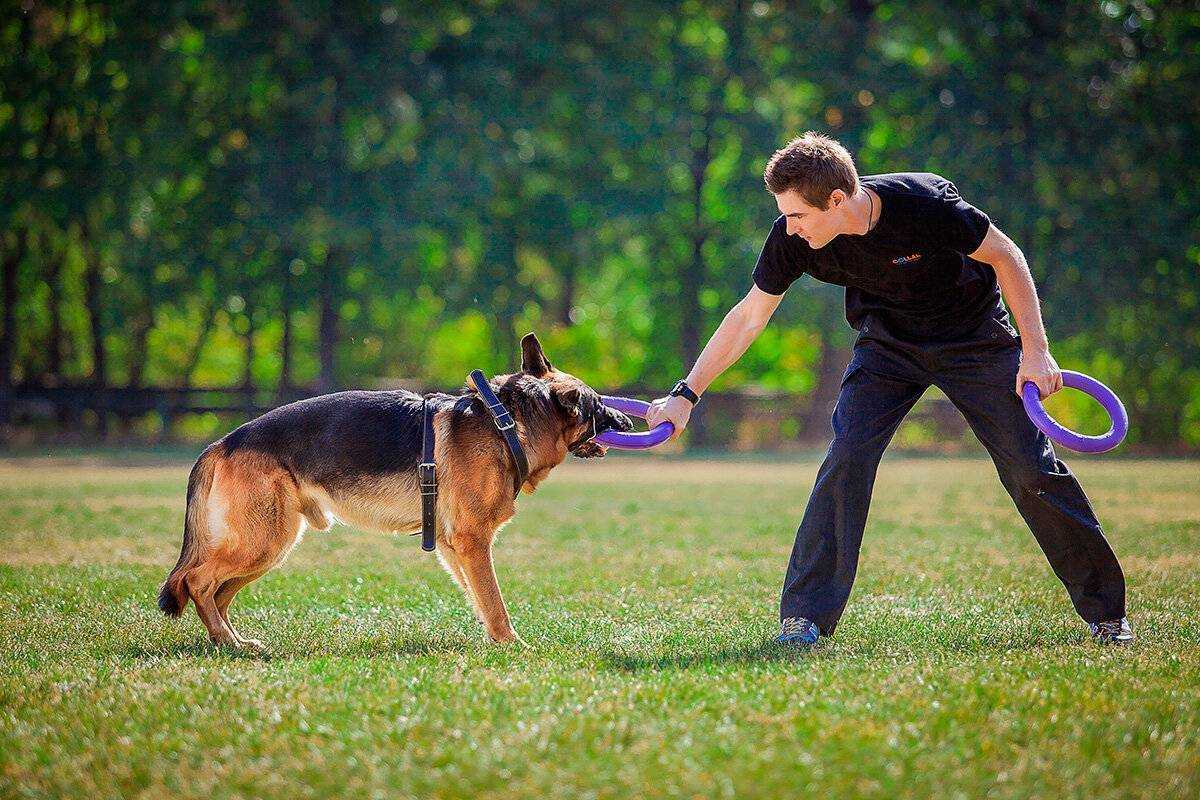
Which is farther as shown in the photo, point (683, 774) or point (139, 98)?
point (139, 98)

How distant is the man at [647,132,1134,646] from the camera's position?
17.5ft

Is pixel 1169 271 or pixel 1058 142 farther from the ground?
pixel 1058 142

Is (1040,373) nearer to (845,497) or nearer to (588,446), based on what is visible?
(845,497)

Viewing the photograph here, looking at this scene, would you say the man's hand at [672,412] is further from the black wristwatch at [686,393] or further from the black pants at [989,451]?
the black pants at [989,451]

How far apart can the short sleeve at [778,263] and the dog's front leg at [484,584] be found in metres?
1.78

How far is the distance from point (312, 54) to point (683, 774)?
27218mm

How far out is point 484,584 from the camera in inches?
231

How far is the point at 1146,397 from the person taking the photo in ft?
110

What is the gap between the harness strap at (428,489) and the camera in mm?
5844

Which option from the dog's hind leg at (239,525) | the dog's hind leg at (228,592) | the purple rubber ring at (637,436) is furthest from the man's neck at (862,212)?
the dog's hind leg at (228,592)

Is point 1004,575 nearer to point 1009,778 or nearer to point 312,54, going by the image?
point 1009,778

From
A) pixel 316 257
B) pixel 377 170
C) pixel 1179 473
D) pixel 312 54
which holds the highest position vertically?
pixel 312 54

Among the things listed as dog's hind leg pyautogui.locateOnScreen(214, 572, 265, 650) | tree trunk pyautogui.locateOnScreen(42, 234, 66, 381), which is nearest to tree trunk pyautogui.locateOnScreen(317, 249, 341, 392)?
tree trunk pyautogui.locateOnScreen(42, 234, 66, 381)

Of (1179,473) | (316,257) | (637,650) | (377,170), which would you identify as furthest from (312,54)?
(637,650)
